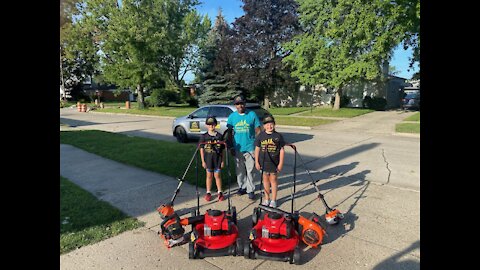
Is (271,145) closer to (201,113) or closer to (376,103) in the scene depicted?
(201,113)

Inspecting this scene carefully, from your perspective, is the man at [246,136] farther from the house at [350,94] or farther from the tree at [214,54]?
the house at [350,94]

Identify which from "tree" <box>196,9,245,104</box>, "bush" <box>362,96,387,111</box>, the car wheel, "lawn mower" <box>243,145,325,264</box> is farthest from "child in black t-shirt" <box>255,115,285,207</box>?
"bush" <box>362,96,387,111</box>

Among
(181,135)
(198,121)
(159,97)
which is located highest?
(159,97)

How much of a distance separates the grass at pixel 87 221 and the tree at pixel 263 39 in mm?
24747

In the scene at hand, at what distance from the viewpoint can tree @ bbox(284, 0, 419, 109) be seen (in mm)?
19875

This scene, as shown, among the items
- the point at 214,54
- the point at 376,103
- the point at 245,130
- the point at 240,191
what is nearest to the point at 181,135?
the point at 240,191

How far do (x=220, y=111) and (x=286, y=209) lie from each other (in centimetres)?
668

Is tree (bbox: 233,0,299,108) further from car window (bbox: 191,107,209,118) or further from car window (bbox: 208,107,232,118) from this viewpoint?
car window (bbox: 208,107,232,118)

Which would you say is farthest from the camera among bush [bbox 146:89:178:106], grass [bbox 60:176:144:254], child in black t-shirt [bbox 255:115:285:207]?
bush [bbox 146:89:178:106]

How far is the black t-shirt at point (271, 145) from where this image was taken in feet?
15.1

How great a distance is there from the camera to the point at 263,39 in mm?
28625

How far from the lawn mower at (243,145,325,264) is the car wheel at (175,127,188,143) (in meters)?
8.74
